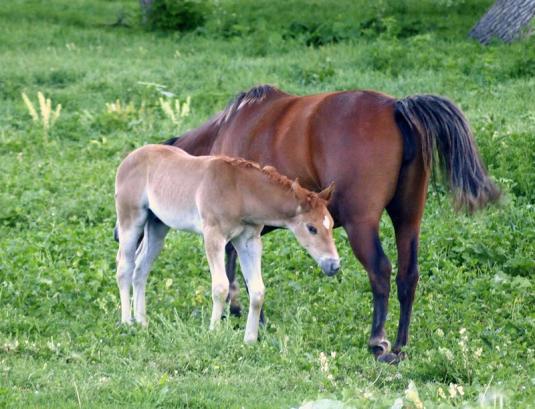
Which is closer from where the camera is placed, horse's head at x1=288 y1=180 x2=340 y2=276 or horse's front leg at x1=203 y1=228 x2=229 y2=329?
horse's head at x1=288 y1=180 x2=340 y2=276

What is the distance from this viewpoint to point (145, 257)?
8781mm

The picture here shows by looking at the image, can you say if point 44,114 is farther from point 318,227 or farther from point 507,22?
point 507,22

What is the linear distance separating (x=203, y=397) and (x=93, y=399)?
22.7 inches

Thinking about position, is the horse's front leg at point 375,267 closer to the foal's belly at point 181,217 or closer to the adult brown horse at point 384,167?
the adult brown horse at point 384,167

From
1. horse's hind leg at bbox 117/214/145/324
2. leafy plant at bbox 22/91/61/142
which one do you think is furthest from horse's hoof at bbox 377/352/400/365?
leafy plant at bbox 22/91/61/142

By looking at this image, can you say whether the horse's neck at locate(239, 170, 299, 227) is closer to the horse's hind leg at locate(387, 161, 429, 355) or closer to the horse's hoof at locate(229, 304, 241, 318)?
the horse's hind leg at locate(387, 161, 429, 355)

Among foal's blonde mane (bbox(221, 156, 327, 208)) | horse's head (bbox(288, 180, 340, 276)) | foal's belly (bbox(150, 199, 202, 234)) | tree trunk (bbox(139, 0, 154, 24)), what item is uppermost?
foal's blonde mane (bbox(221, 156, 327, 208))

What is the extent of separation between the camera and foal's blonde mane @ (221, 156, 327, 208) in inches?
303

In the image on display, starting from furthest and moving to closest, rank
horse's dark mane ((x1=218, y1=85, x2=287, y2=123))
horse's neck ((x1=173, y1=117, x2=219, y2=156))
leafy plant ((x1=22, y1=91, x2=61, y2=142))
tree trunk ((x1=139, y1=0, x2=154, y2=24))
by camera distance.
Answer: tree trunk ((x1=139, y1=0, x2=154, y2=24)), leafy plant ((x1=22, y1=91, x2=61, y2=142)), horse's neck ((x1=173, y1=117, x2=219, y2=156)), horse's dark mane ((x1=218, y1=85, x2=287, y2=123))

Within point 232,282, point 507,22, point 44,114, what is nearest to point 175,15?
point 507,22

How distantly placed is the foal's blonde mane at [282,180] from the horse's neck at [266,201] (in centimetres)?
2

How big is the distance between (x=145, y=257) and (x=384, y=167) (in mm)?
1928

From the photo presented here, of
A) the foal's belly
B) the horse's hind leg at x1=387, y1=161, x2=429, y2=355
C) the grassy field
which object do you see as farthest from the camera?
the foal's belly

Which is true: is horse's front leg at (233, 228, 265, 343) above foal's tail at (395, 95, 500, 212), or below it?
below
